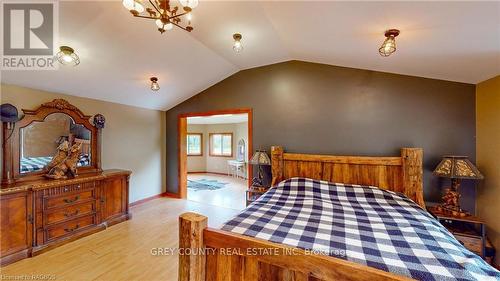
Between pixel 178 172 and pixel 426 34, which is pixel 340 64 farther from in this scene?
pixel 178 172

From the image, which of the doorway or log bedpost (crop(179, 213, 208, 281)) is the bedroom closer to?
log bedpost (crop(179, 213, 208, 281))

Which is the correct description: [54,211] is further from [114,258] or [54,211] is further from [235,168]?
[235,168]

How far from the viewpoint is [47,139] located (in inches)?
112

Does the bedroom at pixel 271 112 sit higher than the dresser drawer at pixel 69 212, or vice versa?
the bedroom at pixel 271 112

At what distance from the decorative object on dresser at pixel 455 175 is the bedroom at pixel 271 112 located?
0.16 ft

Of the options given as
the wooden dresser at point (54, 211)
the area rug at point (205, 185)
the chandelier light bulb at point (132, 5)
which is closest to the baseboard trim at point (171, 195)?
the area rug at point (205, 185)

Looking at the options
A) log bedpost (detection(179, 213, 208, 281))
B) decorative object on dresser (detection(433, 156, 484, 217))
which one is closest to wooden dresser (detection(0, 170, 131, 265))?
log bedpost (detection(179, 213, 208, 281))

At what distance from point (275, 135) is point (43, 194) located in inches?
130

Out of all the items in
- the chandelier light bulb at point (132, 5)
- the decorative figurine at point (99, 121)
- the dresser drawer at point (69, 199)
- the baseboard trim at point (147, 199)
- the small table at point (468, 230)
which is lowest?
the baseboard trim at point (147, 199)

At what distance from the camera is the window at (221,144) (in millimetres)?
8297

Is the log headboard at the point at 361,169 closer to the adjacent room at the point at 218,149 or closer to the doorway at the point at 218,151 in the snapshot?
the doorway at the point at 218,151

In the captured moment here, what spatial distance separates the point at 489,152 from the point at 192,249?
10.8ft

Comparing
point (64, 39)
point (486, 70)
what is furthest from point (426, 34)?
point (64, 39)

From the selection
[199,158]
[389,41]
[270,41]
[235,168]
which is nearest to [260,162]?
[270,41]
